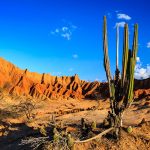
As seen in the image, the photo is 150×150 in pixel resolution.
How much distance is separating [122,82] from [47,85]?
42.4 meters

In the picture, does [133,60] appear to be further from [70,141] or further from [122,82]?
[70,141]

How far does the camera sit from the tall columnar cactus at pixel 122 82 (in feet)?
36.8

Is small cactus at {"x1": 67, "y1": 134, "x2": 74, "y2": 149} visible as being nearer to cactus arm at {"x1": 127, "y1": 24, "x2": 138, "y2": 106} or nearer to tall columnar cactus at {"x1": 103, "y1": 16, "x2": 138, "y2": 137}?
tall columnar cactus at {"x1": 103, "y1": 16, "x2": 138, "y2": 137}

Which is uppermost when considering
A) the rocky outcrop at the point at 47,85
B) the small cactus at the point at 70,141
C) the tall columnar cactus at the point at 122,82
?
the rocky outcrop at the point at 47,85

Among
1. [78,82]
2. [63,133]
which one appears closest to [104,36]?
[63,133]

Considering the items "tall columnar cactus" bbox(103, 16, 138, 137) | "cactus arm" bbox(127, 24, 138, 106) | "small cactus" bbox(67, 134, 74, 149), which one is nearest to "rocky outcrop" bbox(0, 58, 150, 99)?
"tall columnar cactus" bbox(103, 16, 138, 137)

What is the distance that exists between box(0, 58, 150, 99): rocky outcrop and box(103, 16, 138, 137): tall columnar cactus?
1367 inches

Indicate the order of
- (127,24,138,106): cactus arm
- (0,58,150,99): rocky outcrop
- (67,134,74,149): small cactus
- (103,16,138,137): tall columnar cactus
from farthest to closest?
(0,58,150,99): rocky outcrop
(103,16,138,137): tall columnar cactus
(127,24,138,106): cactus arm
(67,134,74,149): small cactus

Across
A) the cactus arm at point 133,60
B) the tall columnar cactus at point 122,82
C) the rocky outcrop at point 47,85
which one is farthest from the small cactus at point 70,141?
the rocky outcrop at point 47,85

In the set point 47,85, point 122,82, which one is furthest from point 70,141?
point 47,85

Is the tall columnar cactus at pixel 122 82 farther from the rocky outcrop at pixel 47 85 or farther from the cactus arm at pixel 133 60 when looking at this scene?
the rocky outcrop at pixel 47 85

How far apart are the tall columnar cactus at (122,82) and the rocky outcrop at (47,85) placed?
34730mm

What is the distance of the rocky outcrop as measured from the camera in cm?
4903

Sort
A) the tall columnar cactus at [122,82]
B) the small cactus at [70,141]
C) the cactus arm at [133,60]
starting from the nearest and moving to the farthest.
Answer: the small cactus at [70,141]
the cactus arm at [133,60]
the tall columnar cactus at [122,82]
